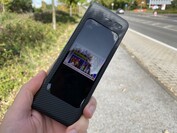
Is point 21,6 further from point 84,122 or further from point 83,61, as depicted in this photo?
point 84,122

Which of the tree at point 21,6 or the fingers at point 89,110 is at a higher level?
the fingers at point 89,110

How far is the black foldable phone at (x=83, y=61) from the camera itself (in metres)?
2.04

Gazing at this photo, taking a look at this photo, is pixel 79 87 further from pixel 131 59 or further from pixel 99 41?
→ pixel 131 59

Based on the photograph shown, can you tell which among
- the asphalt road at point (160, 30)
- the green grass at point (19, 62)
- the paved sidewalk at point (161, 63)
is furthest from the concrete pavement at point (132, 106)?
the asphalt road at point (160, 30)

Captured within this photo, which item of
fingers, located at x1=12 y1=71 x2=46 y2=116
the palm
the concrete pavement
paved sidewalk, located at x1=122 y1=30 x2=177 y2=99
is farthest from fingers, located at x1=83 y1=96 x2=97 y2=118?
paved sidewalk, located at x1=122 y1=30 x2=177 y2=99

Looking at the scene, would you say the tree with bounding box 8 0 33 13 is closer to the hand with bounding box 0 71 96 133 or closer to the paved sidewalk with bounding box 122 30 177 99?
the paved sidewalk with bounding box 122 30 177 99

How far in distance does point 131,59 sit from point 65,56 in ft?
25.4

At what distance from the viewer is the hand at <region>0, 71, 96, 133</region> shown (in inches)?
75.0

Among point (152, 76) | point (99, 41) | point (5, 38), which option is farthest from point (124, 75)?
point (99, 41)

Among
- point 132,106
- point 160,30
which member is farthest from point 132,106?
point 160,30

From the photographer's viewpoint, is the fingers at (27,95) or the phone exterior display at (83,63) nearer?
the fingers at (27,95)

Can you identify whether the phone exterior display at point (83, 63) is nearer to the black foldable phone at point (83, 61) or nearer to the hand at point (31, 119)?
the black foldable phone at point (83, 61)

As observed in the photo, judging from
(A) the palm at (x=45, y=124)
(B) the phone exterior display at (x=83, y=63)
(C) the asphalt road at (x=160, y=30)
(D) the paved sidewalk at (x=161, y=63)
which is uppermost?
A: (B) the phone exterior display at (x=83, y=63)

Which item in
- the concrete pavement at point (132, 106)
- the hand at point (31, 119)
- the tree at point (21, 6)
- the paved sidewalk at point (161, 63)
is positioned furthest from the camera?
the tree at point (21, 6)
